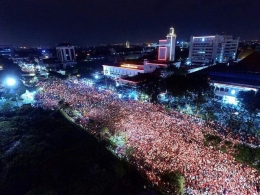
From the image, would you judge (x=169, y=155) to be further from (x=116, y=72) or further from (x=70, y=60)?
(x=70, y=60)

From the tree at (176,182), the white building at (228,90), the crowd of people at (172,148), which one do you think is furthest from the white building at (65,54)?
the tree at (176,182)

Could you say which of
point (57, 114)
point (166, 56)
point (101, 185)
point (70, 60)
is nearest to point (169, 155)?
point (101, 185)

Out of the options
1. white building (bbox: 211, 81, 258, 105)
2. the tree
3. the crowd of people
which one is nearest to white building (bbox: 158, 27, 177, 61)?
white building (bbox: 211, 81, 258, 105)

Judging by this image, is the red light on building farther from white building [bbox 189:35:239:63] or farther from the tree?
the tree

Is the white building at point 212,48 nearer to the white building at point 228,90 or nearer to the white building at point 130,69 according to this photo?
the white building at point 130,69

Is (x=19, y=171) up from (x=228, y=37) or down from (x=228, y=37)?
down

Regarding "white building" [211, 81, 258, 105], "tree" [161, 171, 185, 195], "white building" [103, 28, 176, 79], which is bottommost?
"tree" [161, 171, 185, 195]

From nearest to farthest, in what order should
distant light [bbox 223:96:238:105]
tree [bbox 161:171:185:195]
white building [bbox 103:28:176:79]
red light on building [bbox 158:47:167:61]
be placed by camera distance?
1. tree [bbox 161:171:185:195]
2. distant light [bbox 223:96:238:105]
3. white building [bbox 103:28:176:79]
4. red light on building [bbox 158:47:167:61]

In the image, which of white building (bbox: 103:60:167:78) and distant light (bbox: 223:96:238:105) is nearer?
distant light (bbox: 223:96:238:105)
